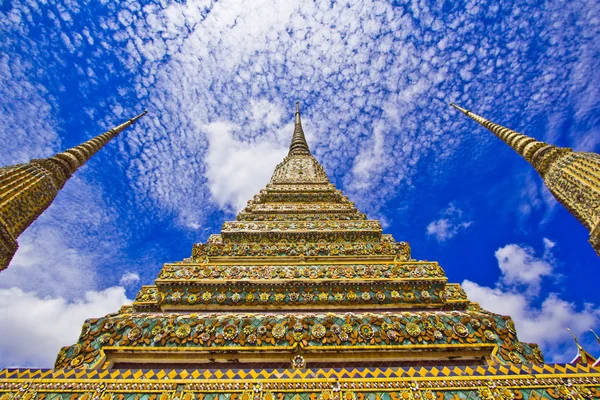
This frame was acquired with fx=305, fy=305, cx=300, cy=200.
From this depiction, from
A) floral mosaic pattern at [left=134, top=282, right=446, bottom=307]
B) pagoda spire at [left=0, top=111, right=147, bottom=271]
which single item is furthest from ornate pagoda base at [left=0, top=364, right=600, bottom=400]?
pagoda spire at [left=0, top=111, right=147, bottom=271]

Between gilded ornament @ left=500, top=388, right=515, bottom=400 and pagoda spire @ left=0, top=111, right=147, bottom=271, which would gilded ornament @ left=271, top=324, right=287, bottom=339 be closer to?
gilded ornament @ left=500, top=388, right=515, bottom=400

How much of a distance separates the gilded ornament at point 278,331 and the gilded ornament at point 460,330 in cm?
285

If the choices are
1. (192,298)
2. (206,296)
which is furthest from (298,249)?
(192,298)

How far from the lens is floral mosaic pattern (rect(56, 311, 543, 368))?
195 inches

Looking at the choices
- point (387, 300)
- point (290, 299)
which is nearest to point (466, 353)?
point (387, 300)

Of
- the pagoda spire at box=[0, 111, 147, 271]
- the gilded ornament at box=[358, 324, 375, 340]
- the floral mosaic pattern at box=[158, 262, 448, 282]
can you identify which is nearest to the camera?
the gilded ornament at box=[358, 324, 375, 340]

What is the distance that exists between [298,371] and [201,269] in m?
3.49

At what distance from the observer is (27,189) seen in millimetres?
6160

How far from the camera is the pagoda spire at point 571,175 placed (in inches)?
237

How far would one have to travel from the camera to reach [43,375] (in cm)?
422

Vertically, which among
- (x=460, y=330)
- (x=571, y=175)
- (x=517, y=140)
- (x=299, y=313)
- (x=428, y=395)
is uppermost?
(x=517, y=140)

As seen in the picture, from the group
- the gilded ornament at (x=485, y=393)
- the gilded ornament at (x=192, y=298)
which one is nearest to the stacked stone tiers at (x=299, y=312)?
the gilded ornament at (x=192, y=298)

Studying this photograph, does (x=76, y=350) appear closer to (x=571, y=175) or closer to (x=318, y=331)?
(x=318, y=331)

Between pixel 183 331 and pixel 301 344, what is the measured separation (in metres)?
2.01
